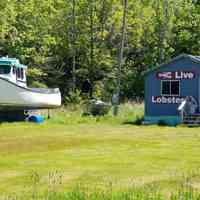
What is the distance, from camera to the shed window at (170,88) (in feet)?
105

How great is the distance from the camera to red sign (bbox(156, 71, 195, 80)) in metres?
31.5

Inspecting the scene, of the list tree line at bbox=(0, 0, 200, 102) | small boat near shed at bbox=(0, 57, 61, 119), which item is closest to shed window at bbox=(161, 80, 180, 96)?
small boat near shed at bbox=(0, 57, 61, 119)

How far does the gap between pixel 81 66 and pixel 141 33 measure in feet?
19.1

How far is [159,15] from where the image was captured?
53.8 m

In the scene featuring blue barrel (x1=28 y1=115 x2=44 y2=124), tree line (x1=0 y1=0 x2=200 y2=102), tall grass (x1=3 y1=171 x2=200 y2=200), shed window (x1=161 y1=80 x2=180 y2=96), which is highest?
tree line (x1=0 y1=0 x2=200 y2=102)

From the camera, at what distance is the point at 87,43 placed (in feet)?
163

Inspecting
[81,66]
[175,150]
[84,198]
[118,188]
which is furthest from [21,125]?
[81,66]

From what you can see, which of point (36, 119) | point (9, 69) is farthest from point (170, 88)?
point (9, 69)

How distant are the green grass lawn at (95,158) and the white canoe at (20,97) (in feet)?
8.97

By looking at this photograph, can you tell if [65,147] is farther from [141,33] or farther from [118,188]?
[141,33]

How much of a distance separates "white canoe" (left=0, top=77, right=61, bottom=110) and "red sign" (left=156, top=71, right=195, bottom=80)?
626cm

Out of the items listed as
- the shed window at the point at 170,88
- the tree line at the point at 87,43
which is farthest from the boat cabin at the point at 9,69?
the tree line at the point at 87,43

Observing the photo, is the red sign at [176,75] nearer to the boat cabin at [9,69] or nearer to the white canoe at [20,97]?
the white canoe at [20,97]

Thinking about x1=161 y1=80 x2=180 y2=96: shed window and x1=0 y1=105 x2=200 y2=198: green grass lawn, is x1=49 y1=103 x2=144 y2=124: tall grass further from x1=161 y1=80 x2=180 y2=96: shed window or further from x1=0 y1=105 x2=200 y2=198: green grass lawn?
x1=0 y1=105 x2=200 y2=198: green grass lawn
